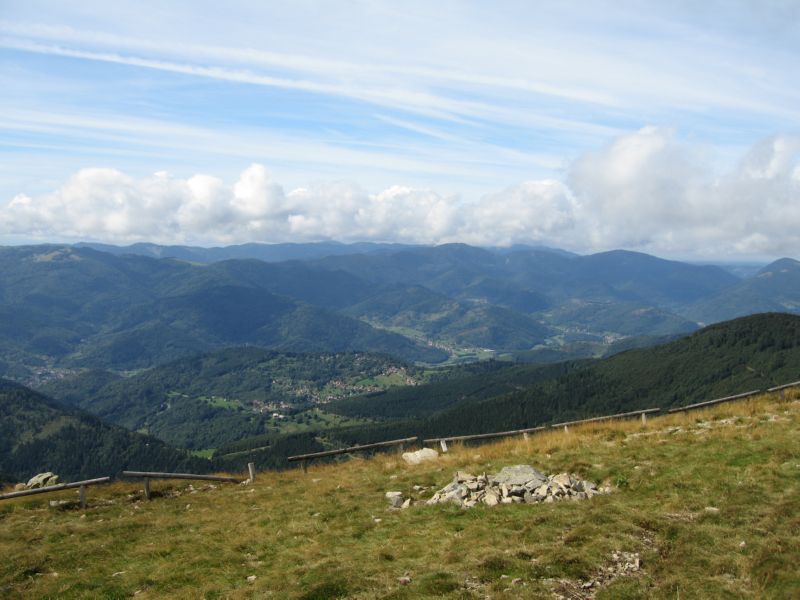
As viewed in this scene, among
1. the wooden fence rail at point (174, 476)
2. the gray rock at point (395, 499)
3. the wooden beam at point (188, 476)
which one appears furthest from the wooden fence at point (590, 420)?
the wooden beam at point (188, 476)

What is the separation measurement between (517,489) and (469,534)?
380 centimetres

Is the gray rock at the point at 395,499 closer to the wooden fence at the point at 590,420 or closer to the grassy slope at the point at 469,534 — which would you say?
the grassy slope at the point at 469,534

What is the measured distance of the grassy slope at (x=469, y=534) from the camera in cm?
1313

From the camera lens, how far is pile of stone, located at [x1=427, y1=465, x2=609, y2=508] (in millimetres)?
19312

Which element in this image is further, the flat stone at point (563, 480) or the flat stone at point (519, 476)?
the flat stone at point (519, 476)

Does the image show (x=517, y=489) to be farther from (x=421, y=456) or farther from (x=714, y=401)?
(x=714, y=401)

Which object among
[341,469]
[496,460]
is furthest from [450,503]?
[341,469]

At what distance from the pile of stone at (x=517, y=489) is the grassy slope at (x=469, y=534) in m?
0.70

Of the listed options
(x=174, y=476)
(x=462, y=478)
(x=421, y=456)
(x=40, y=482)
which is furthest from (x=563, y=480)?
(x=40, y=482)

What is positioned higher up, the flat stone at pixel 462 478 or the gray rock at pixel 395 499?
the flat stone at pixel 462 478

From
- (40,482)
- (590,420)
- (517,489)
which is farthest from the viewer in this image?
(40,482)

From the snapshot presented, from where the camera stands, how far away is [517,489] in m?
19.6

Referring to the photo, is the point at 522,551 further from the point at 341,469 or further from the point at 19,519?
the point at 19,519

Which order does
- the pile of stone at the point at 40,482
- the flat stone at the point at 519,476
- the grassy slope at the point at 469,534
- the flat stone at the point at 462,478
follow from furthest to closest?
the pile of stone at the point at 40,482 → the flat stone at the point at 462,478 → the flat stone at the point at 519,476 → the grassy slope at the point at 469,534
